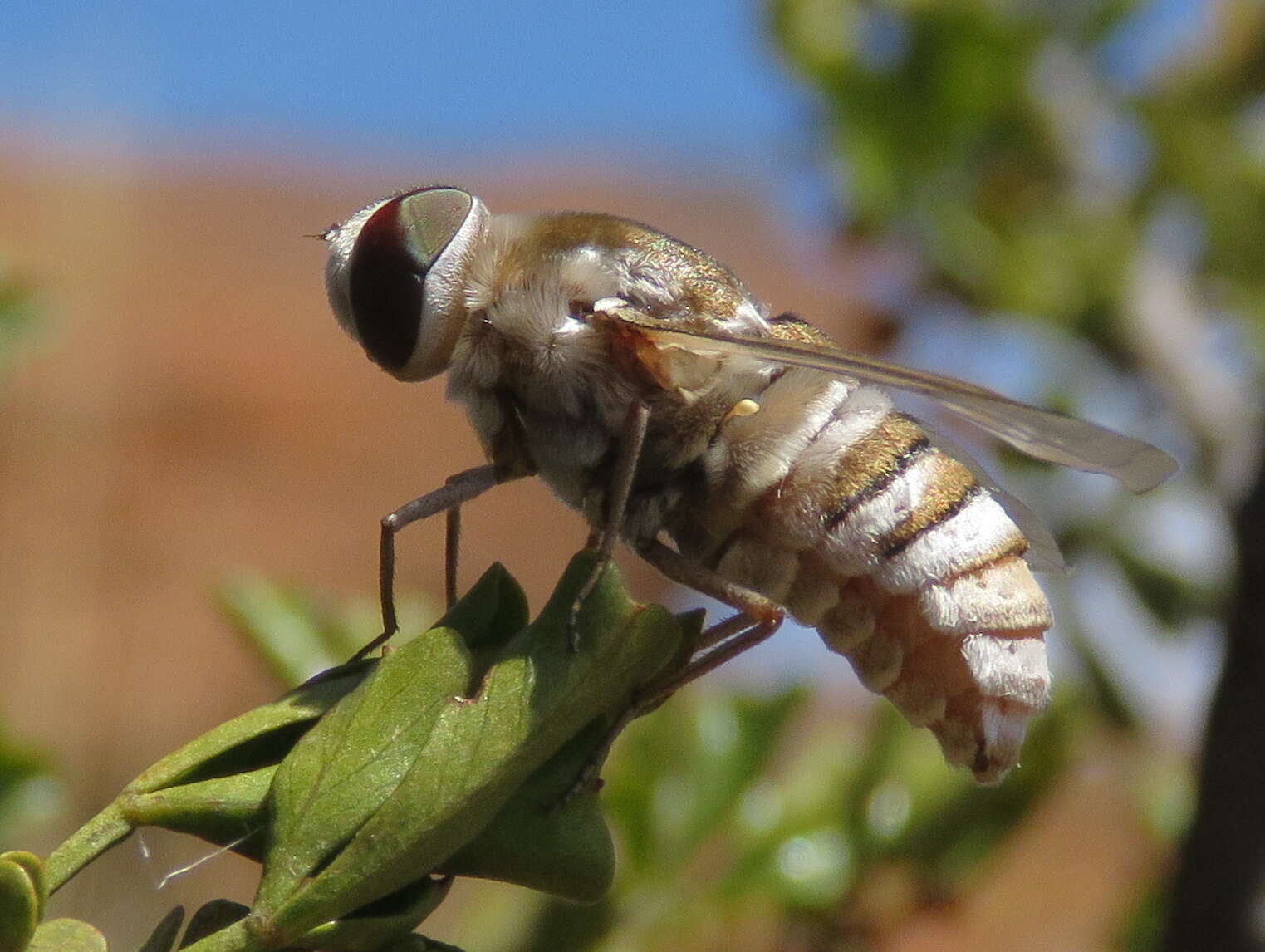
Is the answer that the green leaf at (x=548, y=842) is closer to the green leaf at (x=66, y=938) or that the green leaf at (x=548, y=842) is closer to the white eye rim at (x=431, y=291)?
the green leaf at (x=66, y=938)

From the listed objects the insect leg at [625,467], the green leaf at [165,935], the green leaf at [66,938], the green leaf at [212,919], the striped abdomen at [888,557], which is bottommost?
the striped abdomen at [888,557]

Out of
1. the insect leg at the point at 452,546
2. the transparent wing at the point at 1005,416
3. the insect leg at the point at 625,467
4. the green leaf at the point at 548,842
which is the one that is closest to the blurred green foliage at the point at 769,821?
the insect leg at the point at 452,546

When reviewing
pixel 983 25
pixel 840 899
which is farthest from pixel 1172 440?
pixel 840 899

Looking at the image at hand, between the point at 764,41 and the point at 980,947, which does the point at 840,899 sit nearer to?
Answer: the point at 764,41

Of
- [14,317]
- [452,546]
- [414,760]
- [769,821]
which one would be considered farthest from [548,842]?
[14,317]

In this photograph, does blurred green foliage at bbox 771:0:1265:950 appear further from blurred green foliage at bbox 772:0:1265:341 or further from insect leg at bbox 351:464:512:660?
insect leg at bbox 351:464:512:660

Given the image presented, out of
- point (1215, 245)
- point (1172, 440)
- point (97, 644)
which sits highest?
point (1215, 245)
